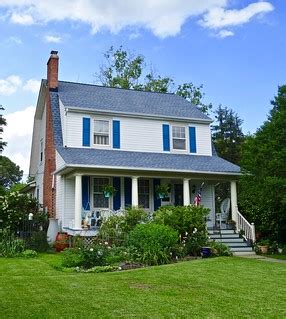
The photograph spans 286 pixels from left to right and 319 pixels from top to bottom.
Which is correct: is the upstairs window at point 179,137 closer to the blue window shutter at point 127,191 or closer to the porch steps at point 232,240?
the blue window shutter at point 127,191

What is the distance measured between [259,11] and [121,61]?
26142 mm

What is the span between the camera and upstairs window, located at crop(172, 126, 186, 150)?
22.9m

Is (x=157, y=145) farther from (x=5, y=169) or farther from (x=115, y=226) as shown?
(x=5, y=169)

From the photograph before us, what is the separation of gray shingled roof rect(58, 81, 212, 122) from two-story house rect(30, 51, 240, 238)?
0.06 meters

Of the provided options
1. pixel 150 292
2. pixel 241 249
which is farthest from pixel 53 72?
pixel 150 292

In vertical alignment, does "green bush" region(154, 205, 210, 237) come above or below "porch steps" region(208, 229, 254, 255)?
above

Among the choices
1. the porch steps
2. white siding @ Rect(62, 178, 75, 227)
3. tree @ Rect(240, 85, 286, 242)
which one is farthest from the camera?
white siding @ Rect(62, 178, 75, 227)

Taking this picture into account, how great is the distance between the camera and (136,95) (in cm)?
2547

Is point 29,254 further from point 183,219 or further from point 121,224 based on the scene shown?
point 183,219

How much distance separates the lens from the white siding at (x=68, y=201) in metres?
20.1

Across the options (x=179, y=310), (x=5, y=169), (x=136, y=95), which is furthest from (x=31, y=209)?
(x=5, y=169)

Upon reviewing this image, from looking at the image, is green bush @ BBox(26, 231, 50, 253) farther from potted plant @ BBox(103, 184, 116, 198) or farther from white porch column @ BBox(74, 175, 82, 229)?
potted plant @ BBox(103, 184, 116, 198)

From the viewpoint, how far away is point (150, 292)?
28.1ft

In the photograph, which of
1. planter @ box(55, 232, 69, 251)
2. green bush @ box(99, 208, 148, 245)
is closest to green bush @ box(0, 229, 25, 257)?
planter @ box(55, 232, 69, 251)
